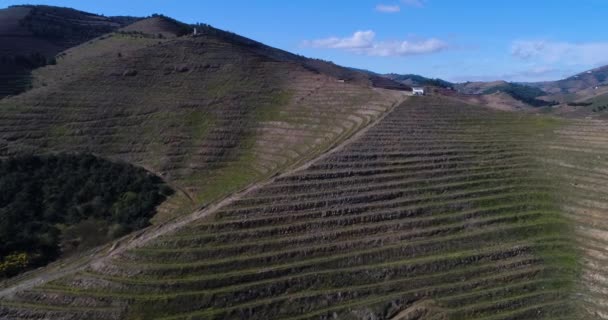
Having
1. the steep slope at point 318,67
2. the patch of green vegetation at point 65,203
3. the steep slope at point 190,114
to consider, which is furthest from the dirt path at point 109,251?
the steep slope at point 318,67

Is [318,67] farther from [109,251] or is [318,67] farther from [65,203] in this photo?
[109,251]

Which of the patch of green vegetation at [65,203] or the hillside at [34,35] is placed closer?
the patch of green vegetation at [65,203]

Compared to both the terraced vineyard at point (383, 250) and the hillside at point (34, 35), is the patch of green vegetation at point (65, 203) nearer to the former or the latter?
the terraced vineyard at point (383, 250)

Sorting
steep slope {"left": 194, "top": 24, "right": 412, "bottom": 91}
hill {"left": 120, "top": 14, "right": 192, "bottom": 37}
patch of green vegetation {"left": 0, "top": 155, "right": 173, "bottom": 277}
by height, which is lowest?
patch of green vegetation {"left": 0, "top": 155, "right": 173, "bottom": 277}

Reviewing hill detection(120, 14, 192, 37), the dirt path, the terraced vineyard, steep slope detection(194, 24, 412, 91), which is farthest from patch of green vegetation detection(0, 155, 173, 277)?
hill detection(120, 14, 192, 37)

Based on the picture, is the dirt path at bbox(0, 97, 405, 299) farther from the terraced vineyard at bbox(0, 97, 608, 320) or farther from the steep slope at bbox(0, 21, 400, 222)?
the steep slope at bbox(0, 21, 400, 222)

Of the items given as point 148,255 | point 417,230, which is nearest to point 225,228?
point 148,255
